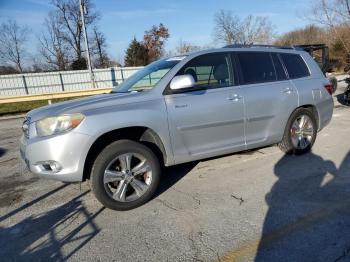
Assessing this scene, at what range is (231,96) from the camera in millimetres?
4590

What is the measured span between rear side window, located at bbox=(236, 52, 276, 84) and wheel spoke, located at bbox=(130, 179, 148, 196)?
6.88 ft

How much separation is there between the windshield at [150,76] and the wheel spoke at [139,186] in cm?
120

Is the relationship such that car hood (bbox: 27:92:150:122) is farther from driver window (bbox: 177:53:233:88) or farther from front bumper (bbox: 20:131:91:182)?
driver window (bbox: 177:53:233:88)

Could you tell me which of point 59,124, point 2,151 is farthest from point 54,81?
point 59,124

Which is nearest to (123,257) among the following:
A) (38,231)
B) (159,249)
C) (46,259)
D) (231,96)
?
(159,249)

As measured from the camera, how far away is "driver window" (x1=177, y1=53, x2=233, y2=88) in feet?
14.8

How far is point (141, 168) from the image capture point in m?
4.01

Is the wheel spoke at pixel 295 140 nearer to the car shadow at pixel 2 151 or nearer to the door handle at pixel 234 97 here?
the door handle at pixel 234 97

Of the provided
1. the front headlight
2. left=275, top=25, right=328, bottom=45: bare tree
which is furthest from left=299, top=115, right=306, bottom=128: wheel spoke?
left=275, top=25, right=328, bottom=45: bare tree

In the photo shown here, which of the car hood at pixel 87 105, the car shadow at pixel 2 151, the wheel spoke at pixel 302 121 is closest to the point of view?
the car hood at pixel 87 105

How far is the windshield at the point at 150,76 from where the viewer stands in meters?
4.38

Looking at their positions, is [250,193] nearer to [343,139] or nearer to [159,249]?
[159,249]

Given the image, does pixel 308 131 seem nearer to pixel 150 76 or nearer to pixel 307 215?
pixel 307 215

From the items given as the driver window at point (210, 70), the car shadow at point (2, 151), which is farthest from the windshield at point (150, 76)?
the car shadow at point (2, 151)
